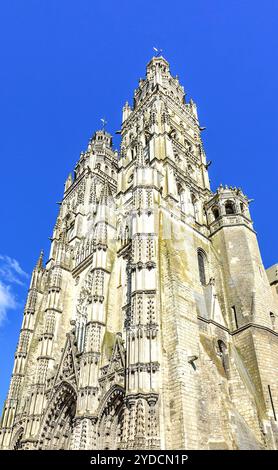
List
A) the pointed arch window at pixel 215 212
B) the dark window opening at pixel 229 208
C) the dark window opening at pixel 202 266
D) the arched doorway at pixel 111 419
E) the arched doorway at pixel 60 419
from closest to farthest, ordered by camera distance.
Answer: the arched doorway at pixel 111 419, the arched doorway at pixel 60 419, the dark window opening at pixel 202 266, the dark window opening at pixel 229 208, the pointed arch window at pixel 215 212

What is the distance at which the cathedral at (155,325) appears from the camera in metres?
17.1

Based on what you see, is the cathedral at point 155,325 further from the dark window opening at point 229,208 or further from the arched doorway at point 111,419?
the dark window opening at point 229,208

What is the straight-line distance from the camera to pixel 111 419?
1884 centimetres

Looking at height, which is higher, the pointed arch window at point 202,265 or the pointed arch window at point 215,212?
the pointed arch window at point 215,212

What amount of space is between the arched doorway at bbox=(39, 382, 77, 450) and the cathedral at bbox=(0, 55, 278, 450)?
0.18 feet

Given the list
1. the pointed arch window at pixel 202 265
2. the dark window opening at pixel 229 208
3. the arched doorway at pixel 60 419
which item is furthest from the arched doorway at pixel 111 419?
the dark window opening at pixel 229 208

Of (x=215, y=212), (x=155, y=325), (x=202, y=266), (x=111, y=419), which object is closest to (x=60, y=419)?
(x=111, y=419)

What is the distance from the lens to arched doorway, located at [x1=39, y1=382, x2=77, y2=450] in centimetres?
2161

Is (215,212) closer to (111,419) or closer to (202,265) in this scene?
(202,265)

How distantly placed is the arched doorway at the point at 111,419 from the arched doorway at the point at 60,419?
10.4ft

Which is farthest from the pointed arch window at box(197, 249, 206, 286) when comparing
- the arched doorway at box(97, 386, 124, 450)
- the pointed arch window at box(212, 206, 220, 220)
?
the arched doorway at box(97, 386, 124, 450)

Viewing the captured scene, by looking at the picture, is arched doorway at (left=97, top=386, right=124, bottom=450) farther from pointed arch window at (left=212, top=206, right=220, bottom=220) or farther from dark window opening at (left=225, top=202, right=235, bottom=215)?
dark window opening at (left=225, top=202, right=235, bottom=215)
